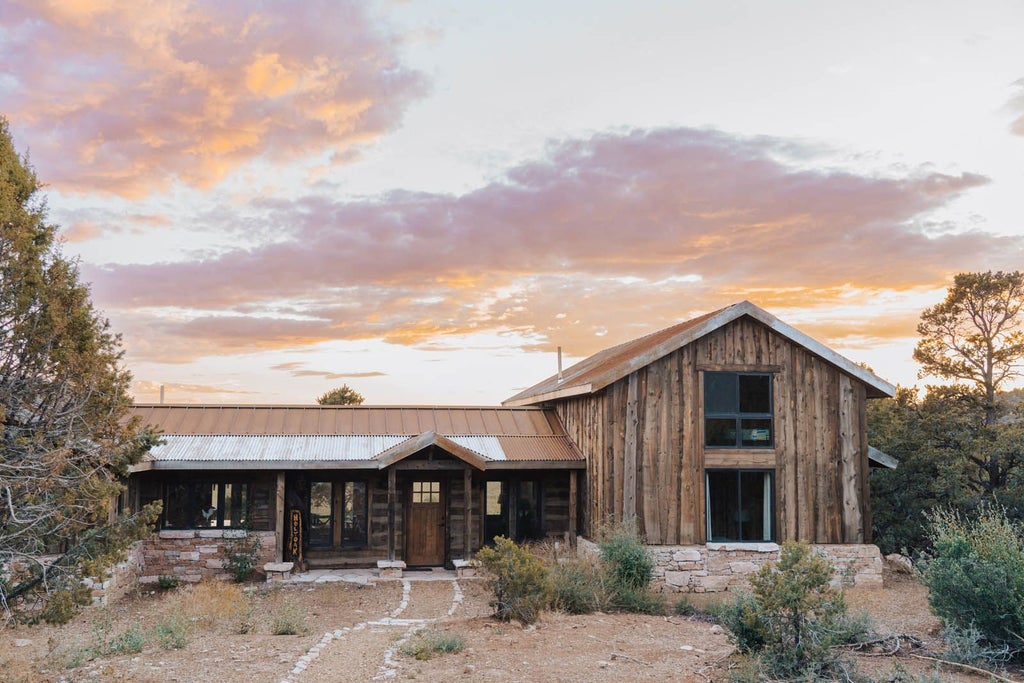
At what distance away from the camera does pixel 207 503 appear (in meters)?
18.2

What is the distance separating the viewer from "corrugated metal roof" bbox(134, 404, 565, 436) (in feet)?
64.3

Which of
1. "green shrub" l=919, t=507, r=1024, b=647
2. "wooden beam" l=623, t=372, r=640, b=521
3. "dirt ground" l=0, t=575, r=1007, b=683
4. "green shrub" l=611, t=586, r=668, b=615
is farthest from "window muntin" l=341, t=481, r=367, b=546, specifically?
"green shrub" l=919, t=507, r=1024, b=647

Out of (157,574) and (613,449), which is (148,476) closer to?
(157,574)

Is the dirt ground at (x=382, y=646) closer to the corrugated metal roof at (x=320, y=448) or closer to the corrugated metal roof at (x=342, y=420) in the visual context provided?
the corrugated metal roof at (x=320, y=448)

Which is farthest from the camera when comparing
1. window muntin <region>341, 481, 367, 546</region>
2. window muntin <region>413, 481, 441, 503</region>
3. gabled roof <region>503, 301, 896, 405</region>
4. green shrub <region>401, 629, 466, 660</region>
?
window muntin <region>413, 481, 441, 503</region>

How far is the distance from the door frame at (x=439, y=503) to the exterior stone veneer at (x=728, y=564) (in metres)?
3.91

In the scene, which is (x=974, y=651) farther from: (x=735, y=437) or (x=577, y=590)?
(x=735, y=437)

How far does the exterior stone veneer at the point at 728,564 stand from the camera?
52.4 feet

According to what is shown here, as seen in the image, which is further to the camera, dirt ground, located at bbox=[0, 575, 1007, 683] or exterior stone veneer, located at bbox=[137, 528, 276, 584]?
exterior stone veneer, located at bbox=[137, 528, 276, 584]

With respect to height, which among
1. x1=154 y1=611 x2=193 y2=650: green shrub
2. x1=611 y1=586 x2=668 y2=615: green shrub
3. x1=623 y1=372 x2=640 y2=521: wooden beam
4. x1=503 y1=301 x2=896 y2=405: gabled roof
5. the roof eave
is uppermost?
x1=503 y1=301 x2=896 y2=405: gabled roof

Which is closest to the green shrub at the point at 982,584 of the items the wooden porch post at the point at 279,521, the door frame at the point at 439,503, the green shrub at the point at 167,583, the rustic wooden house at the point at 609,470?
the rustic wooden house at the point at 609,470

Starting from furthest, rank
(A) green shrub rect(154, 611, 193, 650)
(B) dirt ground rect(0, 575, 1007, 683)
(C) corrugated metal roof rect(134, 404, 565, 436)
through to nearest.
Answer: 1. (C) corrugated metal roof rect(134, 404, 565, 436)
2. (A) green shrub rect(154, 611, 193, 650)
3. (B) dirt ground rect(0, 575, 1007, 683)

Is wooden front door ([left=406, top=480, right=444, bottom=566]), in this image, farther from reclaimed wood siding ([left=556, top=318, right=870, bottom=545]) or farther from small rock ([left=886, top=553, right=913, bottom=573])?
small rock ([left=886, top=553, right=913, bottom=573])

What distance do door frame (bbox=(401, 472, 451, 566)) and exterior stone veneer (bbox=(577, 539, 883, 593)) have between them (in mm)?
3914
